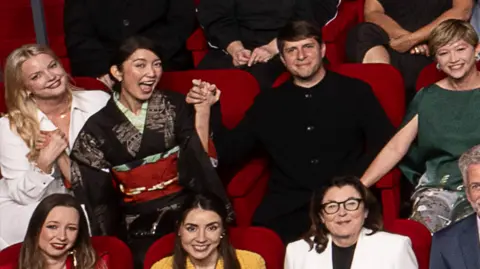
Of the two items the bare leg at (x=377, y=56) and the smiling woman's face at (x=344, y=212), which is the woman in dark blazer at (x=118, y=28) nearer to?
the bare leg at (x=377, y=56)

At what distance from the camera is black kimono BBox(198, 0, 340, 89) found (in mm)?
4445

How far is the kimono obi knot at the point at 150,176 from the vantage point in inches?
149

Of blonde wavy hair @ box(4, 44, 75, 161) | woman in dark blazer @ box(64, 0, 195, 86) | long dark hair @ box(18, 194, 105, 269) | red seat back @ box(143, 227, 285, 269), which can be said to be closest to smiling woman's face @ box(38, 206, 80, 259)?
long dark hair @ box(18, 194, 105, 269)

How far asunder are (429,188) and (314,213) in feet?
1.63

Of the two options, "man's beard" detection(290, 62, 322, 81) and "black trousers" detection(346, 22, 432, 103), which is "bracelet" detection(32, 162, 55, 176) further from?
"black trousers" detection(346, 22, 432, 103)

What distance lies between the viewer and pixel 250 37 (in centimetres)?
449

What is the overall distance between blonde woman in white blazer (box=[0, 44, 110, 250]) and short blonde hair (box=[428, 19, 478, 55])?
1.11m

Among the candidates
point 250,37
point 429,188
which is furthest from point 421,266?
point 250,37

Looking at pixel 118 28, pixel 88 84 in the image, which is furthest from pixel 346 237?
pixel 118 28

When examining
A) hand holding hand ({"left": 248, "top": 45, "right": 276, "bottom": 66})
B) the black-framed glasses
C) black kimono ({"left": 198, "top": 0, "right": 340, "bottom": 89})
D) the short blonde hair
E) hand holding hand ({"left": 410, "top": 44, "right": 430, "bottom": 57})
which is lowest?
the black-framed glasses

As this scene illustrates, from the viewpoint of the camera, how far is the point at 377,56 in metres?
4.27

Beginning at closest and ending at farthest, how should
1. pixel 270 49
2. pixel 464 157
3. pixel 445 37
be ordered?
pixel 464 157 < pixel 445 37 < pixel 270 49

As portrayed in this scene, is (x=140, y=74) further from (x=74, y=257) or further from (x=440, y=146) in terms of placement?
(x=440, y=146)

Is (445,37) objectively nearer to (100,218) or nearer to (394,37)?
(394,37)
